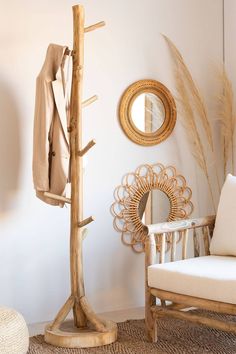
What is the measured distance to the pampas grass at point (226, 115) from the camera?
14.6 ft

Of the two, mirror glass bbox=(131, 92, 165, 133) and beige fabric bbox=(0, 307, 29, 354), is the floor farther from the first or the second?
mirror glass bbox=(131, 92, 165, 133)

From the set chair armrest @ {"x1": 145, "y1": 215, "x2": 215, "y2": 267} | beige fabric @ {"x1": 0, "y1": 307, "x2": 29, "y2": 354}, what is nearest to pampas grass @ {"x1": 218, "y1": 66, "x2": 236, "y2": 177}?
chair armrest @ {"x1": 145, "y1": 215, "x2": 215, "y2": 267}

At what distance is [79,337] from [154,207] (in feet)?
4.20

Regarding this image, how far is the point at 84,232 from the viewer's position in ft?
11.8

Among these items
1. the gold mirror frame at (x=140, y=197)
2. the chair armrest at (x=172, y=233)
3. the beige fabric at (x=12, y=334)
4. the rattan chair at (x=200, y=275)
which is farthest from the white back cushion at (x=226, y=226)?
the beige fabric at (x=12, y=334)

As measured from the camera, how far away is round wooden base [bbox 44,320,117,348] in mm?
3363

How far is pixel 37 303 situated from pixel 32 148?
3.24 ft

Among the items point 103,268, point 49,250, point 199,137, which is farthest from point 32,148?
point 199,137

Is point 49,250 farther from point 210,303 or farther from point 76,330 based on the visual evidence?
point 210,303

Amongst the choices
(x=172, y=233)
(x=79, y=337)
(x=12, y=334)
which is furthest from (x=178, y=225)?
(x=12, y=334)

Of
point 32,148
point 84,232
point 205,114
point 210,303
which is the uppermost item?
point 205,114

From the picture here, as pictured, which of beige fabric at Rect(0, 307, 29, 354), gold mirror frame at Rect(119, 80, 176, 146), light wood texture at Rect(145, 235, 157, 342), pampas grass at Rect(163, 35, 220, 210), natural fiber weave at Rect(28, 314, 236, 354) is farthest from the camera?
pampas grass at Rect(163, 35, 220, 210)

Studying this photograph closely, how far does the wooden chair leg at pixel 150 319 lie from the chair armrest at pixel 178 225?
13.4 inches

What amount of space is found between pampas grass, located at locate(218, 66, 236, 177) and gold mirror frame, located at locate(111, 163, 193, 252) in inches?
16.6
